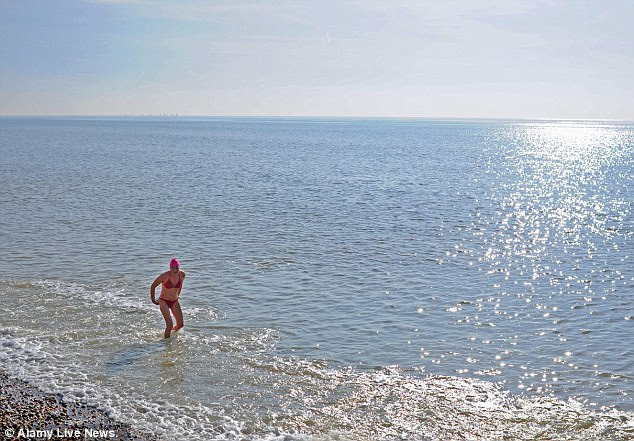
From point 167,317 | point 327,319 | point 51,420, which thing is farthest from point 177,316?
point 51,420

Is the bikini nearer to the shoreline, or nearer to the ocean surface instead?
the ocean surface

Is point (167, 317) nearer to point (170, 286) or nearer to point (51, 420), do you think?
point (170, 286)

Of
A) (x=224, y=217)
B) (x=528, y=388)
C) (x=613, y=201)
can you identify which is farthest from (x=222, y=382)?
(x=613, y=201)

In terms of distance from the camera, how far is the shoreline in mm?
10273

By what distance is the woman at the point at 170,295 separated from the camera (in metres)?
15.8

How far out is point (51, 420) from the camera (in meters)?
10.8

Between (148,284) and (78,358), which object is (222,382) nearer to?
(78,358)

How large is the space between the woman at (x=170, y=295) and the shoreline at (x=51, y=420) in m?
3.99

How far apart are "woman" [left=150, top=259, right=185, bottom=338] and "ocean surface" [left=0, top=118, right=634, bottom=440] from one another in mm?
419

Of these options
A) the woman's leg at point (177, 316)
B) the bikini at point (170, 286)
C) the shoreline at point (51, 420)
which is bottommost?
the shoreline at point (51, 420)

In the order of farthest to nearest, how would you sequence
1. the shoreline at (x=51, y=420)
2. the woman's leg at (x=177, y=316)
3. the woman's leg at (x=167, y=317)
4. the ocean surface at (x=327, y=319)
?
the woman's leg at (x=177, y=316) < the woman's leg at (x=167, y=317) < the ocean surface at (x=327, y=319) < the shoreline at (x=51, y=420)

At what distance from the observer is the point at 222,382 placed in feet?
43.3

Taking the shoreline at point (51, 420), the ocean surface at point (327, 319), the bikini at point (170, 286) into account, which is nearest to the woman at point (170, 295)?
the bikini at point (170, 286)

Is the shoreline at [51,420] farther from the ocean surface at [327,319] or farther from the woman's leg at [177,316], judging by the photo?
the woman's leg at [177,316]
